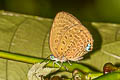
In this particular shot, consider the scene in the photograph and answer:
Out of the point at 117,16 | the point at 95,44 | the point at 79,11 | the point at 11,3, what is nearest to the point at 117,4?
the point at 117,16

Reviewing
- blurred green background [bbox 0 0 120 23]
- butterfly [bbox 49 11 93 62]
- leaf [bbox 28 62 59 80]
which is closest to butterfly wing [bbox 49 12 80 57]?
butterfly [bbox 49 11 93 62]

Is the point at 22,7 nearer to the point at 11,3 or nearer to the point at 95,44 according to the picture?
the point at 11,3

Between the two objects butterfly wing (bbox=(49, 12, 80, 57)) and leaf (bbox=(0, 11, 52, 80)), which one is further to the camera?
leaf (bbox=(0, 11, 52, 80))

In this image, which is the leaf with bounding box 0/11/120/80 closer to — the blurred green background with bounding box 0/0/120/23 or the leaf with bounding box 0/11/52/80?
the leaf with bounding box 0/11/52/80

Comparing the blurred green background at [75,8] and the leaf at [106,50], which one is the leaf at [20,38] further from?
the blurred green background at [75,8]

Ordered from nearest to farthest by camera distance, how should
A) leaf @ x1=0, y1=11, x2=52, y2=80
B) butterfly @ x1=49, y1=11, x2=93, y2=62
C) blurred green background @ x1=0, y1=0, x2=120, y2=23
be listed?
butterfly @ x1=49, y1=11, x2=93, y2=62 → leaf @ x1=0, y1=11, x2=52, y2=80 → blurred green background @ x1=0, y1=0, x2=120, y2=23
